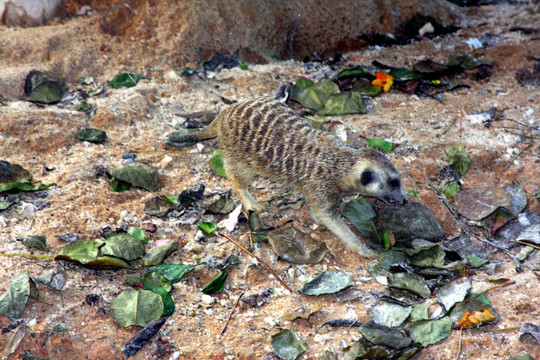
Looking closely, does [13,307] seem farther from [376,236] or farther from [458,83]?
[458,83]

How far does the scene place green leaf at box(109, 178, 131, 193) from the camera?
3.94 metres

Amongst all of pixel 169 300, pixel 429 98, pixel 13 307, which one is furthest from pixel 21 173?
pixel 429 98

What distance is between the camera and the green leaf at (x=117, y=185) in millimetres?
3941

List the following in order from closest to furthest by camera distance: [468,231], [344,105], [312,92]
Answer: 1. [468,231]
2. [344,105]
3. [312,92]

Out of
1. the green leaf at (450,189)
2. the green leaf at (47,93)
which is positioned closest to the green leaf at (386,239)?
the green leaf at (450,189)

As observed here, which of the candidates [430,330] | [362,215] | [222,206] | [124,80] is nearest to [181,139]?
[222,206]

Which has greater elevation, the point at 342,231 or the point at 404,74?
the point at 404,74

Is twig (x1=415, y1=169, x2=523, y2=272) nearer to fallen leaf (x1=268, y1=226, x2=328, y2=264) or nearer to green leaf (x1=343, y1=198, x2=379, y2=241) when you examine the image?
green leaf (x1=343, y1=198, x2=379, y2=241)

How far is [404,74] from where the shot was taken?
524cm

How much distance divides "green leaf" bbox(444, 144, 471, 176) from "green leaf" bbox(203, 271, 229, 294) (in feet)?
6.85

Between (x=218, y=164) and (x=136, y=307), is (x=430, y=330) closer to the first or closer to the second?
(x=136, y=307)

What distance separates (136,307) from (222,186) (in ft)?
4.77

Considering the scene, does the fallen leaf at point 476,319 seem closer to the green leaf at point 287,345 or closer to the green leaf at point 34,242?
the green leaf at point 287,345

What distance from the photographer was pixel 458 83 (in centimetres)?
524
